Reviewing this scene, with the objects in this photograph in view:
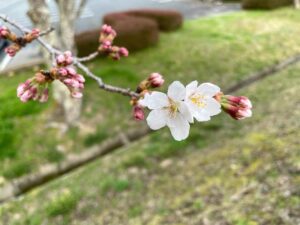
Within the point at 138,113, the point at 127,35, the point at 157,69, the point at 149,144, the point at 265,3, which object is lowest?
the point at 265,3

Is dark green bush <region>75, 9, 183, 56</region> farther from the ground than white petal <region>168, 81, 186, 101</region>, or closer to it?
closer to it

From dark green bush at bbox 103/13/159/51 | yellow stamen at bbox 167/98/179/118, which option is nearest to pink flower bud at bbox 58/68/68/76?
yellow stamen at bbox 167/98/179/118

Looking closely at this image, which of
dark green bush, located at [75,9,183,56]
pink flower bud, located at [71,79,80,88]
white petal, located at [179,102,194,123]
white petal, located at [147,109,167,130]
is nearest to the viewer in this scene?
white petal, located at [179,102,194,123]

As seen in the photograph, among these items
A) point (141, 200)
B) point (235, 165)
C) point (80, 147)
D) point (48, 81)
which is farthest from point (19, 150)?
point (48, 81)

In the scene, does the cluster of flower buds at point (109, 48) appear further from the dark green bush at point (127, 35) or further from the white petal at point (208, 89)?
the dark green bush at point (127, 35)

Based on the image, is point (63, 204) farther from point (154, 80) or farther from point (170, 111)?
point (170, 111)

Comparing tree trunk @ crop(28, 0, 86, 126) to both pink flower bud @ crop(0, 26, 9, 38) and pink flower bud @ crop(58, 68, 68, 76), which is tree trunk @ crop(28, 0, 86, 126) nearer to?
pink flower bud @ crop(0, 26, 9, 38)

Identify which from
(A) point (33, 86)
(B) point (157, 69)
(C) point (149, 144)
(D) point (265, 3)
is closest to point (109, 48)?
(A) point (33, 86)
